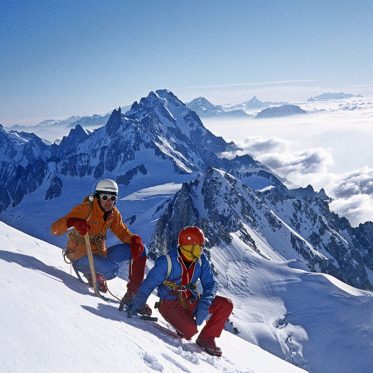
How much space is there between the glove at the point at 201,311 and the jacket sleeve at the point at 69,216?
3.20 m

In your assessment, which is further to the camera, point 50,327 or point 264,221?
point 264,221

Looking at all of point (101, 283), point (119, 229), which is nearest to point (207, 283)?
point (119, 229)

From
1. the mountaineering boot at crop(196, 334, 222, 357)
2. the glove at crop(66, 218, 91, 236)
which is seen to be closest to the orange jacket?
the glove at crop(66, 218, 91, 236)

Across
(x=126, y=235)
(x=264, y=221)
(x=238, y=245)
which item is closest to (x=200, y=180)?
(x=264, y=221)

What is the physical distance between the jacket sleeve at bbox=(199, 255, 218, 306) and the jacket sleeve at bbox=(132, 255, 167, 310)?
935mm

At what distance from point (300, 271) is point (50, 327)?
429 feet

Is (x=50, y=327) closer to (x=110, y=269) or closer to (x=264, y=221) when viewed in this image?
(x=110, y=269)

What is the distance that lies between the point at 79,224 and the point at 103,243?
52.9 inches

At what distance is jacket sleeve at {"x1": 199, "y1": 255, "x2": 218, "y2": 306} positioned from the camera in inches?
348

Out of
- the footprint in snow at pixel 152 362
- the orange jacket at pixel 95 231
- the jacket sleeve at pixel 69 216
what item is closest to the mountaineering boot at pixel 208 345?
the footprint in snow at pixel 152 362

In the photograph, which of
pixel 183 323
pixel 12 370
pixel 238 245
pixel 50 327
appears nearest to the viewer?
pixel 12 370

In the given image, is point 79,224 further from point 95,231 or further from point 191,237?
point 191,237

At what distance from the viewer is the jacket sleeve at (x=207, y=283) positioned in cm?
884

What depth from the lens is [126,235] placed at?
9.98m
